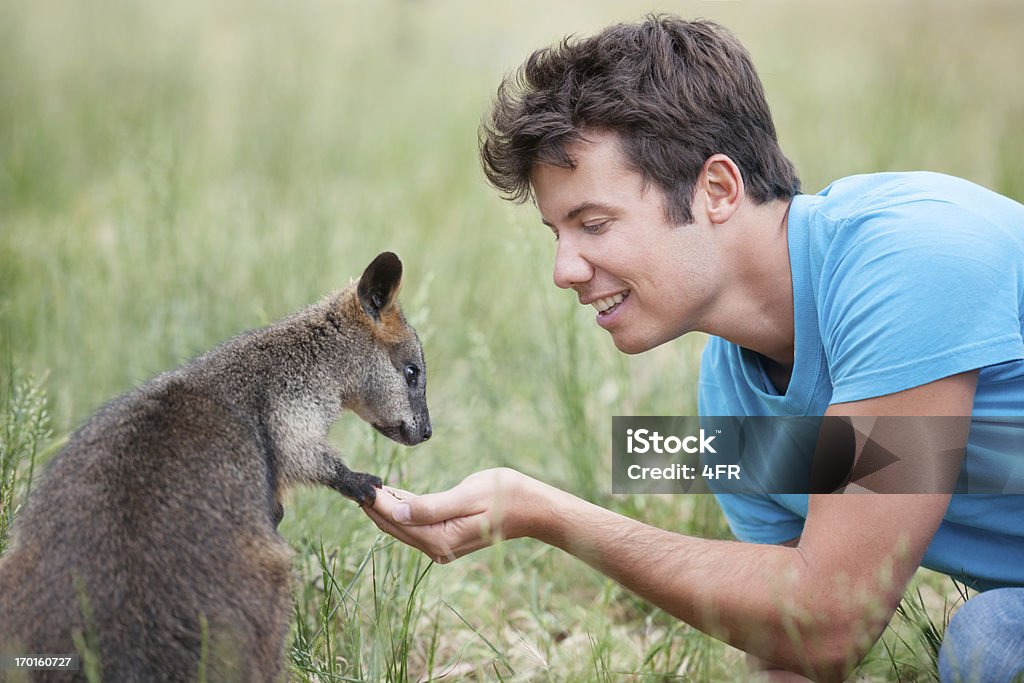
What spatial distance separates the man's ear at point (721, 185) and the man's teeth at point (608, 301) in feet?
1.00

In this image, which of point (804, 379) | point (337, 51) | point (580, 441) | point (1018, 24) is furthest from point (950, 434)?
point (1018, 24)

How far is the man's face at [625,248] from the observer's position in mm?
2596

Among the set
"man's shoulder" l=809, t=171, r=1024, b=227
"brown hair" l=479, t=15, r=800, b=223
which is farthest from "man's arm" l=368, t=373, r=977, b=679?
"brown hair" l=479, t=15, r=800, b=223

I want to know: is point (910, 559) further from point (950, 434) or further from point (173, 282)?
point (173, 282)

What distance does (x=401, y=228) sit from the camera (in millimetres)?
5711

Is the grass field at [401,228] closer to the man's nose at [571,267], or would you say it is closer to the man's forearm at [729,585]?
the man's forearm at [729,585]

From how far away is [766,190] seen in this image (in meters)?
2.75

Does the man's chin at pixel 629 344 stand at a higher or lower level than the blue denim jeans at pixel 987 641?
higher

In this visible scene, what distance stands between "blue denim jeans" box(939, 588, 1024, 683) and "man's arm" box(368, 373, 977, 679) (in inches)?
7.6

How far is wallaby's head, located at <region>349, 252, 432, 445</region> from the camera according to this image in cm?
288

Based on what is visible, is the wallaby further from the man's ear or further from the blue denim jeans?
the blue denim jeans

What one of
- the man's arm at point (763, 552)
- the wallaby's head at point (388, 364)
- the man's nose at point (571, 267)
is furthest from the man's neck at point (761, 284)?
the wallaby's head at point (388, 364)

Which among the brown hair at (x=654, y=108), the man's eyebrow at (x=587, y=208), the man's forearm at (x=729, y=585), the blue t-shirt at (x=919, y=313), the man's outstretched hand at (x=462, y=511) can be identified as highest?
the brown hair at (x=654, y=108)

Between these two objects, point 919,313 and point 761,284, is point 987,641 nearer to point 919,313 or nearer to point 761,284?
point 919,313
